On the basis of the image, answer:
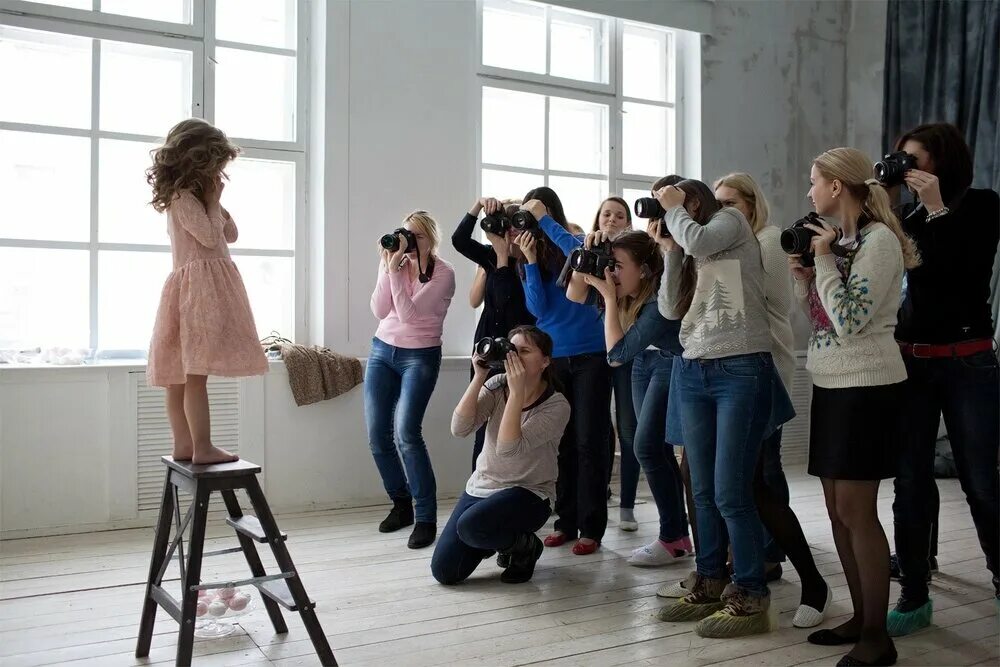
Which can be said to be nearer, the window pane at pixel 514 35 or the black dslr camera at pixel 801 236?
the black dslr camera at pixel 801 236

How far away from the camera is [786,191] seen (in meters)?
5.16

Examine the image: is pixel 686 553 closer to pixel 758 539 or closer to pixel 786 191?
pixel 758 539

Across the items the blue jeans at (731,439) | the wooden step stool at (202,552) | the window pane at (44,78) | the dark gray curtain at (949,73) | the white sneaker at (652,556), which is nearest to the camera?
the wooden step stool at (202,552)


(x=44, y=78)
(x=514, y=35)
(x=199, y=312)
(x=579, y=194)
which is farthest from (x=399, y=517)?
(x=514, y=35)

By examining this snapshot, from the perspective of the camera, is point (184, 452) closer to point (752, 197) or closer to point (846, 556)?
point (846, 556)

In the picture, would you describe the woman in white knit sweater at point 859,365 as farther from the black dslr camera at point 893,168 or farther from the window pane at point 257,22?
the window pane at point 257,22

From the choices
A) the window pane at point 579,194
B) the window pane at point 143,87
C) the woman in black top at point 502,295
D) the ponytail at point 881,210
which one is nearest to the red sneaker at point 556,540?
the woman in black top at point 502,295

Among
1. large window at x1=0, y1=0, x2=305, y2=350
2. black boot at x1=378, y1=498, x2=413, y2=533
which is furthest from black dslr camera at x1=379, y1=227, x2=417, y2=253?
black boot at x1=378, y1=498, x2=413, y2=533

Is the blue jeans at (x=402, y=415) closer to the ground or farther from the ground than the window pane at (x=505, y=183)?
closer to the ground

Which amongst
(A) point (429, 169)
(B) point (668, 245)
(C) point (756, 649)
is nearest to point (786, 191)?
(A) point (429, 169)

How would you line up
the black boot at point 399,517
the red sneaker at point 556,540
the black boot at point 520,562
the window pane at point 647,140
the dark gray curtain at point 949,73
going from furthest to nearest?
1. the window pane at point 647,140
2. the dark gray curtain at point 949,73
3. the black boot at point 399,517
4. the red sneaker at point 556,540
5. the black boot at point 520,562

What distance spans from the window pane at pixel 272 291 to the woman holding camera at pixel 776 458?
2174 mm

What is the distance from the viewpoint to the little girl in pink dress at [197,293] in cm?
204

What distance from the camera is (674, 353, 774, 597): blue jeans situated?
7.10ft
